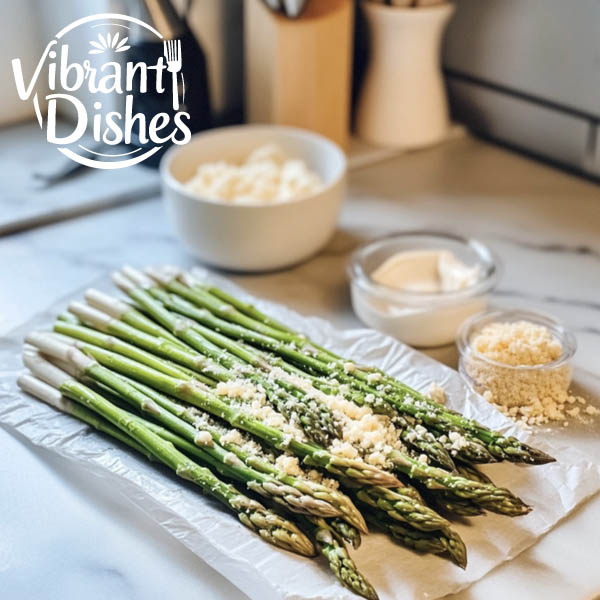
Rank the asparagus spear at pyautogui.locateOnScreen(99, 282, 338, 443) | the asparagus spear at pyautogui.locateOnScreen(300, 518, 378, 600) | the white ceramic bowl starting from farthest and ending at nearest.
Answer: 1. the white ceramic bowl
2. the asparagus spear at pyautogui.locateOnScreen(99, 282, 338, 443)
3. the asparagus spear at pyautogui.locateOnScreen(300, 518, 378, 600)

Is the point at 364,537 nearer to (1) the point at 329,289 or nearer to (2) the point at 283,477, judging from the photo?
(2) the point at 283,477

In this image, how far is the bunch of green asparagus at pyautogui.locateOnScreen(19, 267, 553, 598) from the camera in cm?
88

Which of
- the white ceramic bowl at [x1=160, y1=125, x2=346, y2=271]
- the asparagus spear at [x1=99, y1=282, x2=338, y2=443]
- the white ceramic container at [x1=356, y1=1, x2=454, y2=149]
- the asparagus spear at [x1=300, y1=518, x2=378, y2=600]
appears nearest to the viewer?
the asparagus spear at [x1=300, y1=518, x2=378, y2=600]

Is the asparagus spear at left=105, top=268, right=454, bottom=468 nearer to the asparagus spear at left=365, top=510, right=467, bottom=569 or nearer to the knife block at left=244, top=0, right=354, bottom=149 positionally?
the asparagus spear at left=365, top=510, right=467, bottom=569

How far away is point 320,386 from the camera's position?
1.02 metres

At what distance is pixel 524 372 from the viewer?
1.05m

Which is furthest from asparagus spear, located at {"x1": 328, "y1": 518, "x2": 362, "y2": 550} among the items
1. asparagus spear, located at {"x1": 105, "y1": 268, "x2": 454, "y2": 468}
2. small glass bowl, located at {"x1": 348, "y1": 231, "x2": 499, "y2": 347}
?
small glass bowl, located at {"x1": 348, "y1": 231, "x2": 499, "y2": 347}

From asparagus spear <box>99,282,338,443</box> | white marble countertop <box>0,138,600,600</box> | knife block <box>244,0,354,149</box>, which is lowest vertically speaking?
white marble countertop <box>0,138,600,600</box>

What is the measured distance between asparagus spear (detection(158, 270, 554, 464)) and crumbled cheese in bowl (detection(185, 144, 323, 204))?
0.55ft

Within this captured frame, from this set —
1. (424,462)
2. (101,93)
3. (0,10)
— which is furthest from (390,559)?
(0,10)

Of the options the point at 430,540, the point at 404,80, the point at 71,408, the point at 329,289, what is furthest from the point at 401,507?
the point at 404,80

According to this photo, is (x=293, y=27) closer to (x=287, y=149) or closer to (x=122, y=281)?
(x=287, y=149)

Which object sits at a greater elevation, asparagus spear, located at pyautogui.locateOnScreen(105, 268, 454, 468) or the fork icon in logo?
the fork icon in logo

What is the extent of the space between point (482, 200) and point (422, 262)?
1.12 feet
